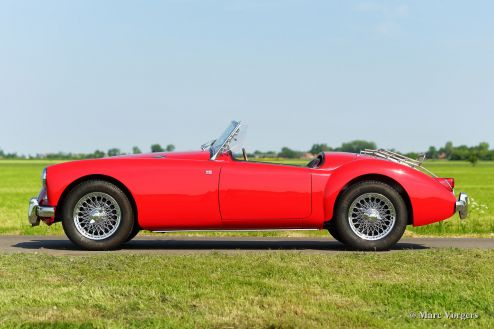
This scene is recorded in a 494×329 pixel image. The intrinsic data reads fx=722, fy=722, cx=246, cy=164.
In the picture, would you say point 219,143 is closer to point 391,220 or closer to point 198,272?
point 391,220

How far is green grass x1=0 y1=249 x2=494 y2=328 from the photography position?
4750mm

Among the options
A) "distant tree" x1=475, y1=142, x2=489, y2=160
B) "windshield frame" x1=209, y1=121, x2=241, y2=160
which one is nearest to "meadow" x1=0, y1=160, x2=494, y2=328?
"windshield frame" x1=209, y1=121, x2=241, y2=160

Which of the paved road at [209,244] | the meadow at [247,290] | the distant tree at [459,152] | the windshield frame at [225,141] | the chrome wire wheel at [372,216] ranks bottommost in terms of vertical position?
the distant tree at [459,152]

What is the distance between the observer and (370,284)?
595 centimetres

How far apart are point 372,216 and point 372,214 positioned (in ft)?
0.08

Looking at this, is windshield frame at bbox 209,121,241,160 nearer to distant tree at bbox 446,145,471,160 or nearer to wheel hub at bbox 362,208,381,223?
wheel hub at bbox 362,208,381,223

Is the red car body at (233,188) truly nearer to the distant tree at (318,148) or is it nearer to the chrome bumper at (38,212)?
the chrome bumper at (38,212)

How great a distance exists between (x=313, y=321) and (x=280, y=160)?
15.4ft

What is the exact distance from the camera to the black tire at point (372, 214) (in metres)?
8.65

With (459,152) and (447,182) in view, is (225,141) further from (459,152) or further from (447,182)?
(459,152)

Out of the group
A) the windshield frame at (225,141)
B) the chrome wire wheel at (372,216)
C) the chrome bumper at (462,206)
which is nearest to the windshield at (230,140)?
the windshield frame at (225,141)

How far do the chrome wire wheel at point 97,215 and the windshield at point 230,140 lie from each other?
54.1 inches

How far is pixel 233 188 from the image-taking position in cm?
865

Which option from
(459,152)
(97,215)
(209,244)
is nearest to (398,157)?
(209,244)
